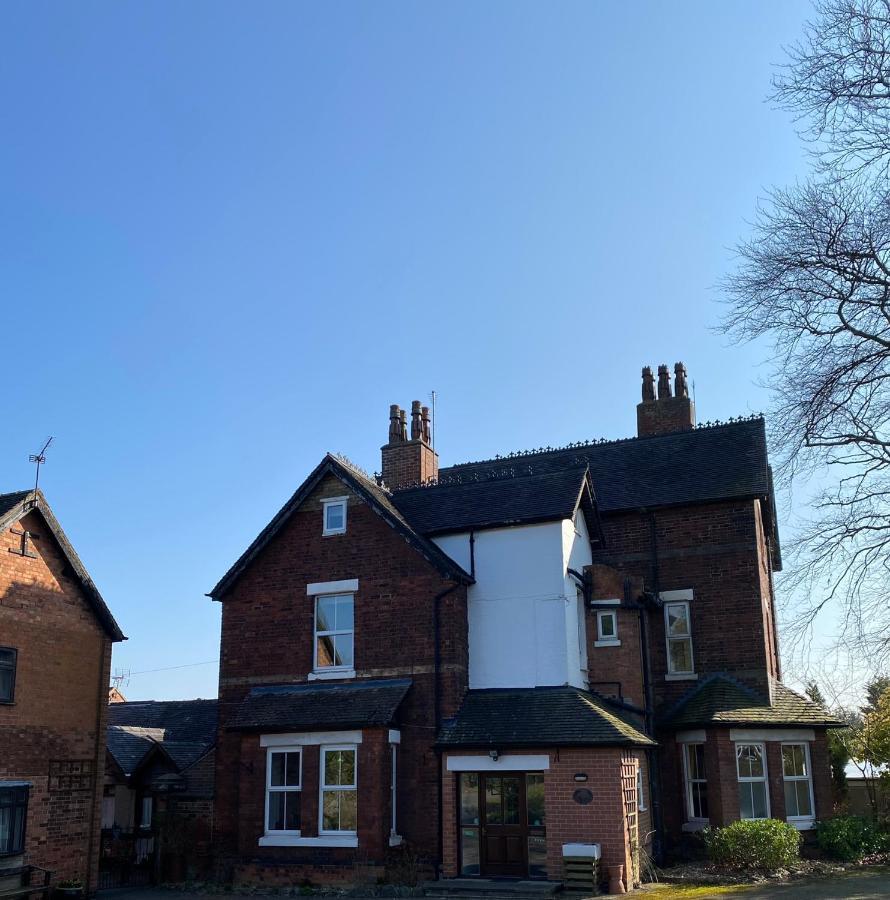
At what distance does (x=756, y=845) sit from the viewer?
1955 cm

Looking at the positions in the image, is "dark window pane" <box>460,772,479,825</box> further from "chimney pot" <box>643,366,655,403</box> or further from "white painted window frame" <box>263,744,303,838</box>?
"chimney pot" <box>643,366,655,403</box>

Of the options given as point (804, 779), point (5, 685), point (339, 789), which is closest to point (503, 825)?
point (339, 789)

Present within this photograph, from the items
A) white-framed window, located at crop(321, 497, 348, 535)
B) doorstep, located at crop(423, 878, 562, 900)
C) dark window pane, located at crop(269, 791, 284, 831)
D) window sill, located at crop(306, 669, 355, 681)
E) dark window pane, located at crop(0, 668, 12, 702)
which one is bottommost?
doorstep, located at crop(423, 878, 562, 900)

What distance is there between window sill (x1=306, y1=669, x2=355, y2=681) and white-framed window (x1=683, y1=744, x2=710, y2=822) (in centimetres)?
800

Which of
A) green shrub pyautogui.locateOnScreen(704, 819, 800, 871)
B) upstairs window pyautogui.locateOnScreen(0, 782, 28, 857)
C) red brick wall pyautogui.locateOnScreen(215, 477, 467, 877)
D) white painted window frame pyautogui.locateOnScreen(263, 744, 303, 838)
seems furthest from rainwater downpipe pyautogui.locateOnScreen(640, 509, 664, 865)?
upstairs window pyautogui.locateOnScreen(0, 782, 28, 857)

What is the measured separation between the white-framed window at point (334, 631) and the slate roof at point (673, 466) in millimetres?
3281

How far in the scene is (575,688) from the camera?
822 inches

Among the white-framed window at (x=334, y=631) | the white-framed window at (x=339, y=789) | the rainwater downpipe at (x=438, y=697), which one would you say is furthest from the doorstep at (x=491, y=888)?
the white-framed window at (x=334, y=631)

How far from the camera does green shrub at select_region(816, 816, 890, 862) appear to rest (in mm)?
21062

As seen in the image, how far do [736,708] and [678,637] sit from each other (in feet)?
8.32

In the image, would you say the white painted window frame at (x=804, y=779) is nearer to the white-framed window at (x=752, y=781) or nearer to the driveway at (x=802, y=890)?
the white-framed window at (x=752, y=781)

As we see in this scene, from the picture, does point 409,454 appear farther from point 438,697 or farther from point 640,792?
point 640,792

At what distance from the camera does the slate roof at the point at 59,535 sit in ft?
67.8

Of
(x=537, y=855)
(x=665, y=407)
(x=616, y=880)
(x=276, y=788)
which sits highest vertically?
(x=665, y=407)
